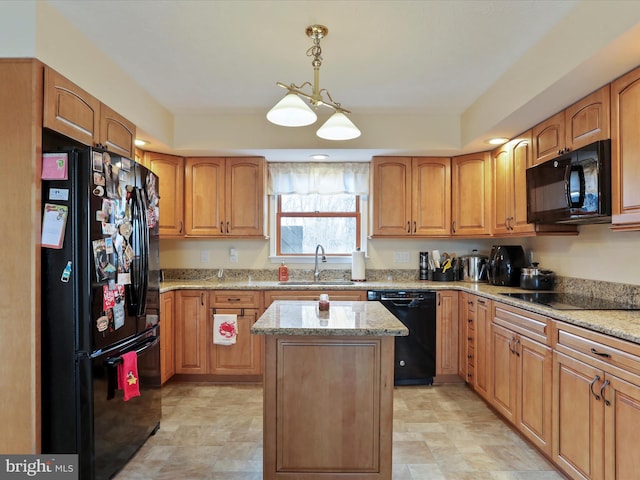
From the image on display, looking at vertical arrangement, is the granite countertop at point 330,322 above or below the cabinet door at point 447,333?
above

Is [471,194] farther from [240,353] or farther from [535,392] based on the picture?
[240,353]

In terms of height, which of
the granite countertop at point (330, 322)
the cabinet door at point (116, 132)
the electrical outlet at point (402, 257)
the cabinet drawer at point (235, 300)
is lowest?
the cabinet drawer at point (235, 300)

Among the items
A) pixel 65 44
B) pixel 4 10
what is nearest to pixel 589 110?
pixel 65 44

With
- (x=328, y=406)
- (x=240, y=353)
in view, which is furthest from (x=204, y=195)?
(x=328, y=406)

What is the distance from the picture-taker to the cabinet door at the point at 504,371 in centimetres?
245

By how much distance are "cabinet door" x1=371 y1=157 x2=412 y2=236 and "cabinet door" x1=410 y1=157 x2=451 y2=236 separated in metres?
0.06

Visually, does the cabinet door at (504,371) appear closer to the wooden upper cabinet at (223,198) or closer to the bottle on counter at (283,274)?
the bottle on counter at (283,274)

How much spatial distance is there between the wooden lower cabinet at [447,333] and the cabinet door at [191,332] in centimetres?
214

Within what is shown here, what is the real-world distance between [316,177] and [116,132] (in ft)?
6.47

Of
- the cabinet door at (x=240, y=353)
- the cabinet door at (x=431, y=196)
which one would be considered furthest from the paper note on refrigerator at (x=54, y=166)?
the cabinet door at (x=431, y=196)

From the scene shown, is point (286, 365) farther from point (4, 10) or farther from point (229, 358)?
point (4, 10)

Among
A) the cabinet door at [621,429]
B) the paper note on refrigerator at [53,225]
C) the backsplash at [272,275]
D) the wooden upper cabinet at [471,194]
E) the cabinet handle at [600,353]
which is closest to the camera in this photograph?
the cabinet door at [621,429]

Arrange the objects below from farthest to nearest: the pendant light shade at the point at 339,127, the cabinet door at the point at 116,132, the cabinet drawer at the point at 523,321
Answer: the cabinet door at the point at 116,132
the cabinet drawer at the point at 523,321
the pendant light shade at the point at 339,127

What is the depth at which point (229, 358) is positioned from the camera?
133 inches
